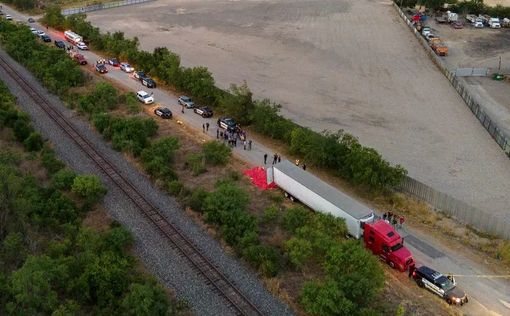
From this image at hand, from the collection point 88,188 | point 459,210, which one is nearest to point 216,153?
point 88,188

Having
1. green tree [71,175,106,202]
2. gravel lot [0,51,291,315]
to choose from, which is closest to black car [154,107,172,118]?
gravel lot [0,51,291,315]

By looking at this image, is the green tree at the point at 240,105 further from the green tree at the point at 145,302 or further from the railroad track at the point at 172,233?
the green tree at the point at 145,302

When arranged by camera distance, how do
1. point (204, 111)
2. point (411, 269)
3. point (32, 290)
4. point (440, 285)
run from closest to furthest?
1. point (32, 290)
2. point (440, 285)
3. point (411, 269)
4. point (204, 111)

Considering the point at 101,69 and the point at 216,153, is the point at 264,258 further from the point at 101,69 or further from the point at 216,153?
the point at 101,69

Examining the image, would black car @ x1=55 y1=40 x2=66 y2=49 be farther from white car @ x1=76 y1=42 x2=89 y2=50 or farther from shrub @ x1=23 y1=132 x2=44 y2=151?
shrub @ x1=23 y1=132 x2=44 y2=151

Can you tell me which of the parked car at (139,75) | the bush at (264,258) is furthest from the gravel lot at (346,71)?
the bush at (264,258)
